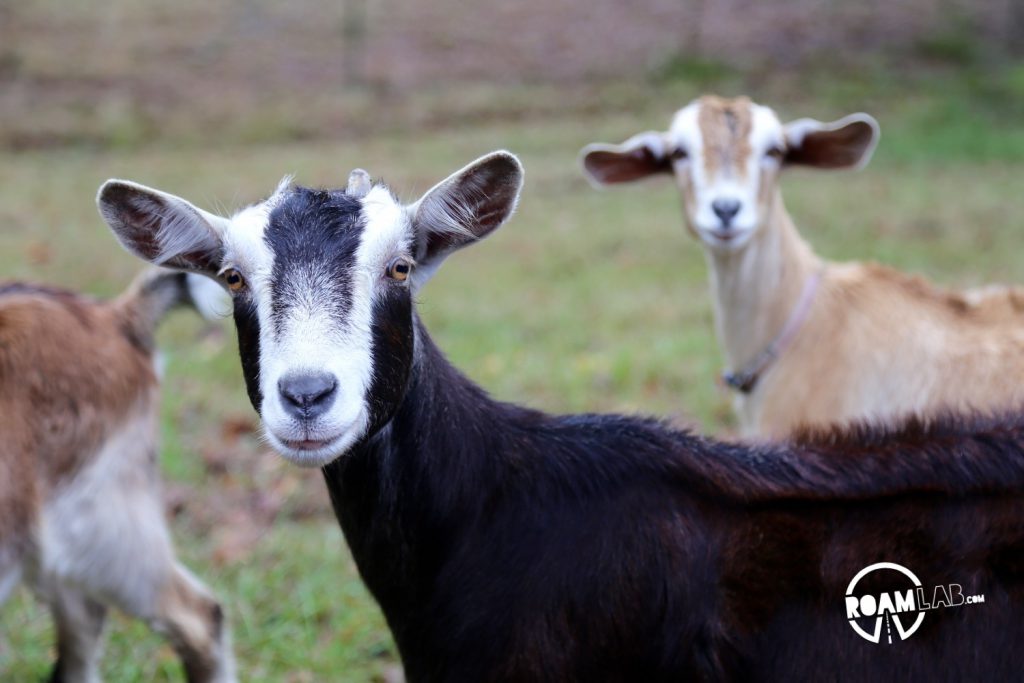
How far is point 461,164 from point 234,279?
34.2 feet

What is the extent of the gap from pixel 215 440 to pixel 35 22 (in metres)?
14.5

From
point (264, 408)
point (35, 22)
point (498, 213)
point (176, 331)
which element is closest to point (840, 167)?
point (498, 213)

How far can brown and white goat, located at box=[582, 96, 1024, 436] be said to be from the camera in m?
4.33

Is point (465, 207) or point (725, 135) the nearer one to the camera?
point (465, 207)

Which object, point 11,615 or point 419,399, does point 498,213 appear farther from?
point 11,615

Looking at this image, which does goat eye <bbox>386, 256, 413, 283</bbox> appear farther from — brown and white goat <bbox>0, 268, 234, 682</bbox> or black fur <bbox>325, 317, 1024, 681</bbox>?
brown and white goat <bbox>0, 268, 234, 682</bbox>

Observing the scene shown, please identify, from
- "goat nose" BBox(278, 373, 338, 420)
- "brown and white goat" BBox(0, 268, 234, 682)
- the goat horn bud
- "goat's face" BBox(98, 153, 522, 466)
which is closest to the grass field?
"brown and white goat" BBox(0, 268, 234, 682)

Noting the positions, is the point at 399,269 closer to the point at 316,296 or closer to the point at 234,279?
the point at 316,296

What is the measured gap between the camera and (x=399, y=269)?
2676 mm

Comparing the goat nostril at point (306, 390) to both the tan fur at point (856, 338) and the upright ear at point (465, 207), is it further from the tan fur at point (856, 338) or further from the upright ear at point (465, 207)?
the tan fur at point (856, 338)

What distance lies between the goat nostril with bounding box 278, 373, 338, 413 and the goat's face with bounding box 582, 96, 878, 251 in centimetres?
244

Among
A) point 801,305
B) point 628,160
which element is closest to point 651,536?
point 801,305

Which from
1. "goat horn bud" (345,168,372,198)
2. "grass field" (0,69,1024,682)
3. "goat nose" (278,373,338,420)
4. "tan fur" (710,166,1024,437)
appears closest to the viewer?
"goat nose" (278,373,338,420)

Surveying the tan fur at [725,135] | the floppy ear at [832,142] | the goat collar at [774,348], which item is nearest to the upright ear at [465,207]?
the tan fur at [725,135]
